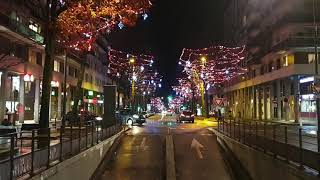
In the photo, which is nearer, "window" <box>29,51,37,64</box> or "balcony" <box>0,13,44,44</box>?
"balcony" <box>0,13,44,44</box>

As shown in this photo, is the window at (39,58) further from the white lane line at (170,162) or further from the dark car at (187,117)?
the white lane line at (170,162)

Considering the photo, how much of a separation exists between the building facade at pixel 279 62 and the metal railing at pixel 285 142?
3042cm

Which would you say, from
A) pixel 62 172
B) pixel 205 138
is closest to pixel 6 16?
pixel 205 138

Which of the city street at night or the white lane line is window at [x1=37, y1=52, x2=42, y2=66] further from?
the white lane line

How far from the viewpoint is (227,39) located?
5384 inches

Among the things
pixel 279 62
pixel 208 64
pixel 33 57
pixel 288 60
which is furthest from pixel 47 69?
pixel 208 64

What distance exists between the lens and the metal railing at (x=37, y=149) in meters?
9.53

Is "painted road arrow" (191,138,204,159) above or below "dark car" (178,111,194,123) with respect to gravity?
below

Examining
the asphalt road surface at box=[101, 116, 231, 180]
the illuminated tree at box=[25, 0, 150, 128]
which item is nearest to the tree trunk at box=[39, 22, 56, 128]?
the illuminated tree at box=[25, 0, 150, 128]

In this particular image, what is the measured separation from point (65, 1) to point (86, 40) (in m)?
3.57

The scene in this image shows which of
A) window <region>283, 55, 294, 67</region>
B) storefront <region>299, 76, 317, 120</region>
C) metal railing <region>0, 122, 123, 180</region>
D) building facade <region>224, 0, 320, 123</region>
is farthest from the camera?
window <region>283, 55, 294, 67</region>

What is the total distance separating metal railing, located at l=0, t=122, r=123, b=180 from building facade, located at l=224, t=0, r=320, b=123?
37.1 m

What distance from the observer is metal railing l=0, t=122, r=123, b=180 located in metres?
9.53

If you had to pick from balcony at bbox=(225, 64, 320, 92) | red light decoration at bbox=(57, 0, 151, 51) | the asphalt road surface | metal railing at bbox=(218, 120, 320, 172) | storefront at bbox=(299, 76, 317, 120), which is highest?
balcony at bbox=(225, 64, 320, 92)
